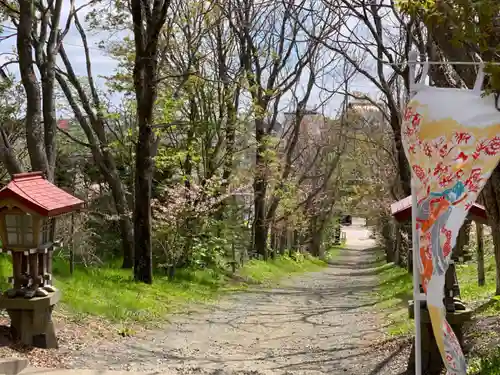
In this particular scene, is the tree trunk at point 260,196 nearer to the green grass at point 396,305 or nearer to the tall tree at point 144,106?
the green grass at point 396,305

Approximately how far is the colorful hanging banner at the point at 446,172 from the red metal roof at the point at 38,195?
16.3 ft

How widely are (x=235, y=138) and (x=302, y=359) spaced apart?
43.7 ft

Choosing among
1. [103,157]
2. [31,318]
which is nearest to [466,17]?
[31,318]

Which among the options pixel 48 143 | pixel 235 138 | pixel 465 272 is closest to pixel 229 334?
pixel 48 143

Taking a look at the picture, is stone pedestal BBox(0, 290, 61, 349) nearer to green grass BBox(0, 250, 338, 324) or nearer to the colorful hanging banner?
green grass BBox(0, 250, 338, 324)

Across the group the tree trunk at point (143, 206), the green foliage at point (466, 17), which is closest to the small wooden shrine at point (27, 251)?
the green foliage at point (466, 17)

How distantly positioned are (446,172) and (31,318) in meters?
5.69

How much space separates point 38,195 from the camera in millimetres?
7996

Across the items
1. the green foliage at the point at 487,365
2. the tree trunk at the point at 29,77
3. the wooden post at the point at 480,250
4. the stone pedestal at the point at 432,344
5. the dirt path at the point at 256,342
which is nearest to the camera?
the green foliage at the point at 487,365

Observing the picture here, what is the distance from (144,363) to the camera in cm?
836

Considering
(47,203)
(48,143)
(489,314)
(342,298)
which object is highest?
(48,143)

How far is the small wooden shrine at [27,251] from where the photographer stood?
25.5 feet

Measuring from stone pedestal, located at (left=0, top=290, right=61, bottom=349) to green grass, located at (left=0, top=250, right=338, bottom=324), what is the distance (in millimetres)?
1921

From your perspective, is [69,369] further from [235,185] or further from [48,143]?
[235,185]
